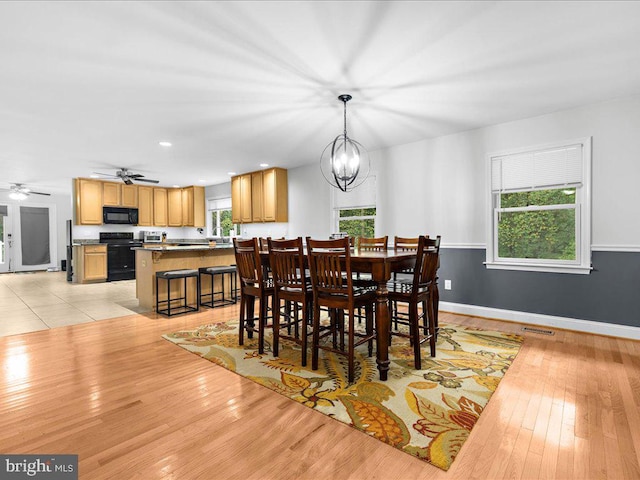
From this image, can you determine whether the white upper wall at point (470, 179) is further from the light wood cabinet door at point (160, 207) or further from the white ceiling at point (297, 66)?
the light wood cabinet door at point (160, 207)

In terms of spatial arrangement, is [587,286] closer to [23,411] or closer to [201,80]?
[201,80]

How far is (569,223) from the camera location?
12.1 feet

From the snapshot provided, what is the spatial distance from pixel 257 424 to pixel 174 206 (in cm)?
794

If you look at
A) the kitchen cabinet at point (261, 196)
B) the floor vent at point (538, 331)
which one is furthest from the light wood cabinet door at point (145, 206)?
the floor vent at point (538, 331)

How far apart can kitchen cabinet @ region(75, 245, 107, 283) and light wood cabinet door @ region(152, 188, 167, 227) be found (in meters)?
1.48

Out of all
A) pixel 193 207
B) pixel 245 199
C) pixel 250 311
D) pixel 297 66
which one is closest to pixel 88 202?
pixel 193 207

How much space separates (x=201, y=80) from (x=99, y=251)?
6.22 meters

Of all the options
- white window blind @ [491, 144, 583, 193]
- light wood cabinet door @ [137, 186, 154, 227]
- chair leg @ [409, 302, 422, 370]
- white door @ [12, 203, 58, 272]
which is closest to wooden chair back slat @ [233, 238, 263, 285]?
chair leg @ [409, 302, 422, 370]

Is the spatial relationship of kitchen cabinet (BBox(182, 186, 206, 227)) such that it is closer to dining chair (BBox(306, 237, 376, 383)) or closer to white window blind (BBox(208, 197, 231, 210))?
white window blind (BBox(208, 197, 231, 210))

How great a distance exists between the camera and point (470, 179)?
4.29 metres

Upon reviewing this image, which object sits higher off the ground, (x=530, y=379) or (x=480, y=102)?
(x=480, y=102)

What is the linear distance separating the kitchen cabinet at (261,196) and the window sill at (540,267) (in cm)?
378

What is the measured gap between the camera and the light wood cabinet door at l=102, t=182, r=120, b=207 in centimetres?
762

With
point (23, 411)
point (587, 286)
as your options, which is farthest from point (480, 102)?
point (23, 411)
